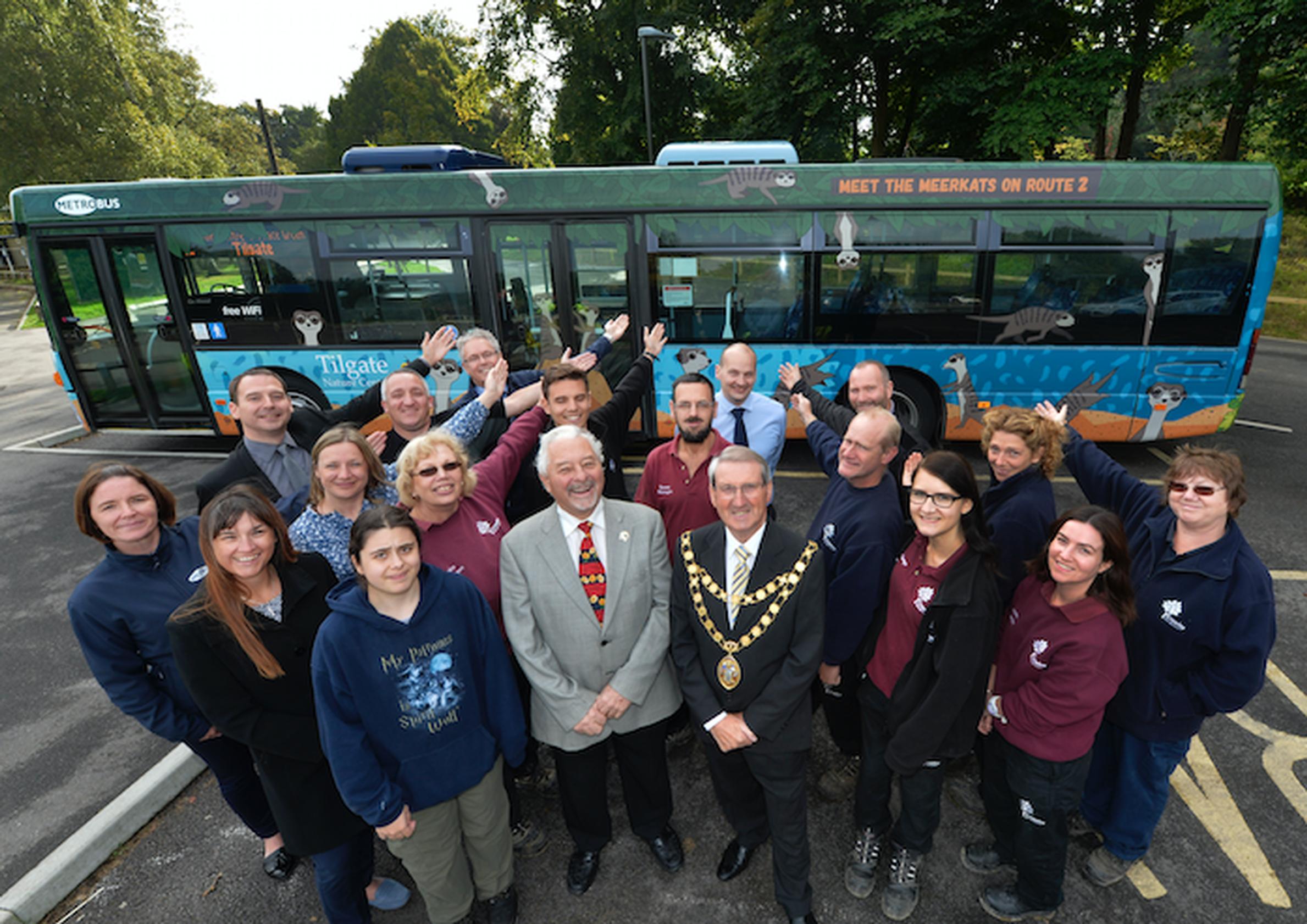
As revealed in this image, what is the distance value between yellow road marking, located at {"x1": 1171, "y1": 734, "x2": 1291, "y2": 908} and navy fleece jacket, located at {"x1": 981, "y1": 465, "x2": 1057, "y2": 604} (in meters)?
1.23

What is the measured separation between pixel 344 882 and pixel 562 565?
5.40 feet

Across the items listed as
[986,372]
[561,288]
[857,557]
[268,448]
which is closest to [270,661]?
[268,448]

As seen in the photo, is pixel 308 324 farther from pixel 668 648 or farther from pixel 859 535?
pixel 859 535

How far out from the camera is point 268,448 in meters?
3.61

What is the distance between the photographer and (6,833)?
3.42m

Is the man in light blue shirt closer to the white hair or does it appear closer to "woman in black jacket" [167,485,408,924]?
the white hair

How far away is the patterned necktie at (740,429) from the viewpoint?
4.13 metres

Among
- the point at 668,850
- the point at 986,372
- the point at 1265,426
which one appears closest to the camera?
the point at 668,850

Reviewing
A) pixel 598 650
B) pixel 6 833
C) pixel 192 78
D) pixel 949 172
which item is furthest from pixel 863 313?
pixel 192 78

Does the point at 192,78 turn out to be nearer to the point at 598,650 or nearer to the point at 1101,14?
the point at 1101,14

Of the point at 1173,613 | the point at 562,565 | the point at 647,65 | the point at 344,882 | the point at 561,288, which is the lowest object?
the point at 344,882

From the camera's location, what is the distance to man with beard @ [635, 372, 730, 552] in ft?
11.2

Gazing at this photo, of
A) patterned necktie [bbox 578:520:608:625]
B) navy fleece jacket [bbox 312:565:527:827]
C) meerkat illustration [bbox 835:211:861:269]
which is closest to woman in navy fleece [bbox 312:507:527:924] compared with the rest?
navy fleece jacket [bbox 312:565:527:827]

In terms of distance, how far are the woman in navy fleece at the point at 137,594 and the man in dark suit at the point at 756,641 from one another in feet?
7.12
